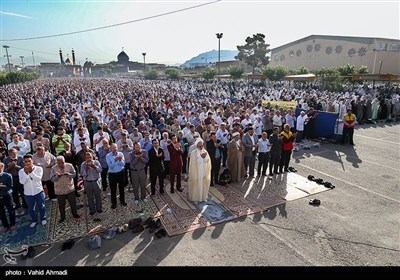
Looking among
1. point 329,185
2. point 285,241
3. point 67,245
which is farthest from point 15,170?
point 329,185

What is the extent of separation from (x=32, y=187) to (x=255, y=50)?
57677 mm

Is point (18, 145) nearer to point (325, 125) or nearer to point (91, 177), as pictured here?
point (91, 177)

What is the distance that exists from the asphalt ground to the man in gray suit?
2.08 metres

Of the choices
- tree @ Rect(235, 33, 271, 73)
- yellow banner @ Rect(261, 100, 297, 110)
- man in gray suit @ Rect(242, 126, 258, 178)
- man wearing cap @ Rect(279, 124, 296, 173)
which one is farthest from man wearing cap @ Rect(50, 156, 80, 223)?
tree @ Rect(235, 33, 271, 73)

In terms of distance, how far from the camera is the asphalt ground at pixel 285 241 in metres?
4.96

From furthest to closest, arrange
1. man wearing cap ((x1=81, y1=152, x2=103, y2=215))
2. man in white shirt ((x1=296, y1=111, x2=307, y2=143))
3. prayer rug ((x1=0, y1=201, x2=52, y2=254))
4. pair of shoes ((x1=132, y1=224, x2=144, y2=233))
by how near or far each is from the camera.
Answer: man in white shirt ((x1=296, y1=111, x2=307, y2=143)) → man wearing cap ((x1=81, y1=152, x2=103, y2=215)) → pair of shoes ((x1=132, y1=224, x2=144, y2=233)) → prayer rug ((x1=0, y1=201, x2=52, y2=254))

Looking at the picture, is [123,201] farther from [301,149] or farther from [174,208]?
[301,149]

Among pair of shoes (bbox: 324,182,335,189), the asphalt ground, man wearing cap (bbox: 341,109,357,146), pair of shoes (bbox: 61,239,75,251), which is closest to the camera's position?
the asphalt ground

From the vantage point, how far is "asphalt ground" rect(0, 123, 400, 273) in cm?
496

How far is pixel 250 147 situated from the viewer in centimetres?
865

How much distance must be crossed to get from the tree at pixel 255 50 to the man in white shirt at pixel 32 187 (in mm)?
57179

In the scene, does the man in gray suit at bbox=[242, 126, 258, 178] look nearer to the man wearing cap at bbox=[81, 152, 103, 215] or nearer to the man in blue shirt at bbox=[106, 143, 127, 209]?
the man in blue shirt at bbox=[106, 143, 127, 209]

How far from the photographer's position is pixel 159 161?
7387mm
